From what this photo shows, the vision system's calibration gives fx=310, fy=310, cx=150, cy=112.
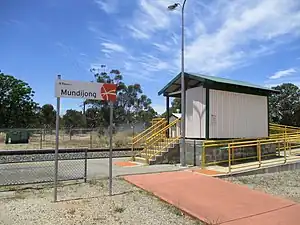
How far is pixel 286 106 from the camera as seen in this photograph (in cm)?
4850

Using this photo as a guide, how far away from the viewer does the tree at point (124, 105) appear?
176ft

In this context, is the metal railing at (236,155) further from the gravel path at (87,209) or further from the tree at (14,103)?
the tree at (14,103)

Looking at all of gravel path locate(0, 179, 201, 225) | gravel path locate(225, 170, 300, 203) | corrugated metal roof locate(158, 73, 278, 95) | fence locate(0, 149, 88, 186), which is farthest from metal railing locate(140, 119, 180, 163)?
gravel path locate(0, 179, 201, 225)

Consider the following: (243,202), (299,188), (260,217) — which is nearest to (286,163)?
(299,188)

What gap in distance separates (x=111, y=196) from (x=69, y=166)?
564cm

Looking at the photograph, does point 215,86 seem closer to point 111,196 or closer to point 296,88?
point 111,196

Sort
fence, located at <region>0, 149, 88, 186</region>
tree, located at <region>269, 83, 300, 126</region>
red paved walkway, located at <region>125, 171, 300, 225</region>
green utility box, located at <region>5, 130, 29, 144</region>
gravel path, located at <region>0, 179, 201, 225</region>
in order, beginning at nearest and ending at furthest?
gravel path, located at <region>0, 179, 201, 225</region> → red paved walkway, located at <region>125, 171, 300, 225</region> → fence, located at <region>0, 149, 88, 186</region> → green utility box, located at <region>5, 130, 29, 144</region> → tree, located at <region>269, 83, 300, 126</region>

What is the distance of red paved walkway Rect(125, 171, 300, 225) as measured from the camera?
20.9 ft

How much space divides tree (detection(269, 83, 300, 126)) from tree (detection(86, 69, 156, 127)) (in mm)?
22729

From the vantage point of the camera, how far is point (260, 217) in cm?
645

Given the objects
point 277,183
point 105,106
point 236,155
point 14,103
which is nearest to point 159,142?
point 236,155

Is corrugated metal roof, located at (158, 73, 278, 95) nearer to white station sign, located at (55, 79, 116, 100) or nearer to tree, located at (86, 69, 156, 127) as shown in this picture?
white station sign, located at (55, 79, 116, 100)

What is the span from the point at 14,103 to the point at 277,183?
54071 millimetres

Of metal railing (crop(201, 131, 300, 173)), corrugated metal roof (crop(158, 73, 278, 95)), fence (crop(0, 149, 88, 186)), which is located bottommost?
fence (crop(0, 149, 88, 186))
